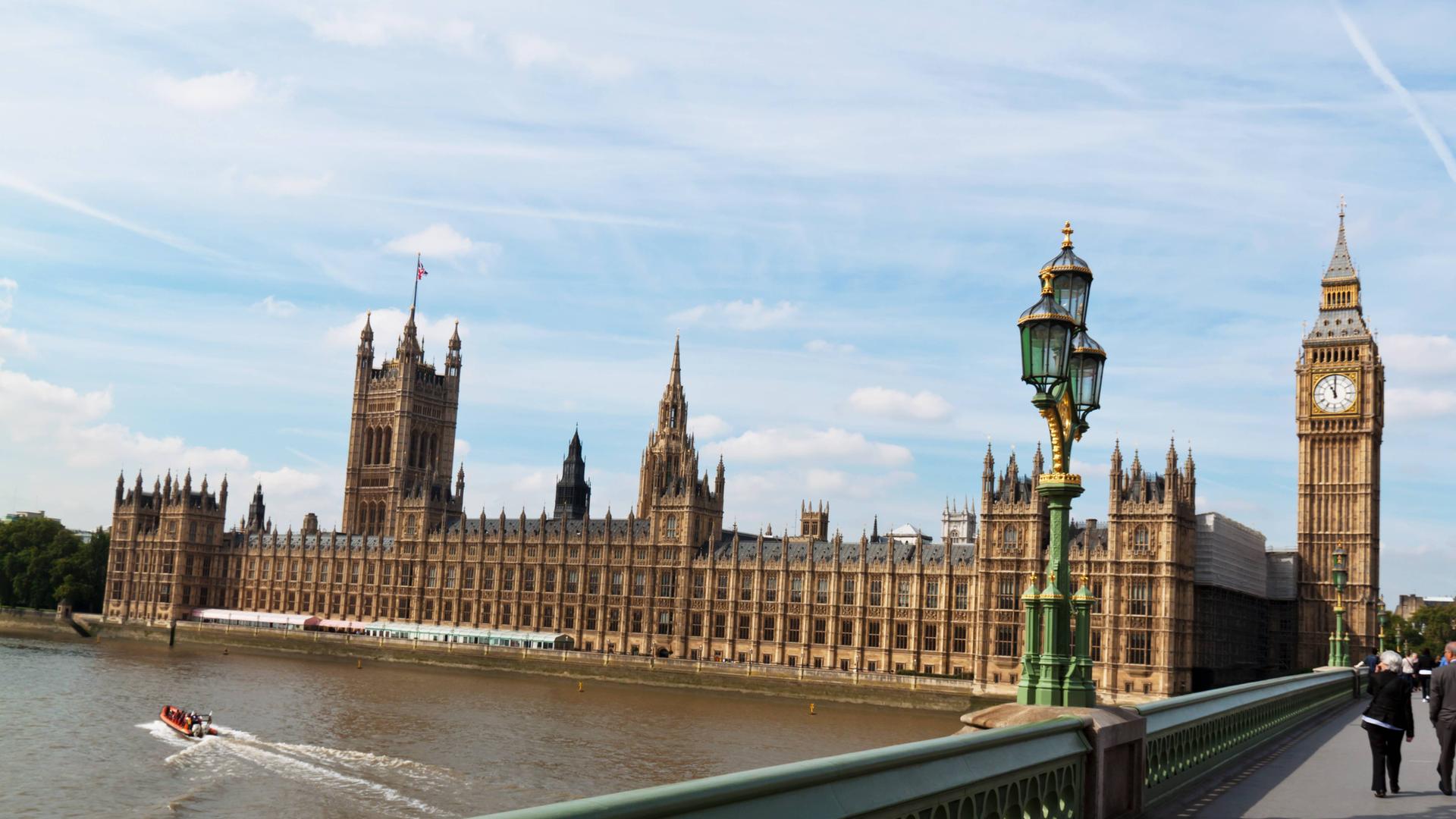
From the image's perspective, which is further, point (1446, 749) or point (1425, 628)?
point (1425, 628)

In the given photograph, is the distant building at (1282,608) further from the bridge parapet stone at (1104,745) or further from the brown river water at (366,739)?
the bridge parapet stone at (1104,745)

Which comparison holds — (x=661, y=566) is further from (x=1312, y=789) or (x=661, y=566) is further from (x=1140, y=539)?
(x=1312, y=789)

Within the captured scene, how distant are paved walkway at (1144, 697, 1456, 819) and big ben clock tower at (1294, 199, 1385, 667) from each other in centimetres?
8623

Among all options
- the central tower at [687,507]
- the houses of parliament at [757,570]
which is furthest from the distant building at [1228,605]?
the central tower at [687,507]

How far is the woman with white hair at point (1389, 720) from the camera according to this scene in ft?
57.0

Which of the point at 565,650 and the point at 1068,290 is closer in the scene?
the point at 1068,290

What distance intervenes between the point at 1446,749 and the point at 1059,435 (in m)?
7.32

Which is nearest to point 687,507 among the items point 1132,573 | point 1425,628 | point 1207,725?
point 1132,573

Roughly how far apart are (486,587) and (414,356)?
4746 cm

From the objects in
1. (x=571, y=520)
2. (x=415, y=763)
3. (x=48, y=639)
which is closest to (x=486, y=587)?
(x=571, y=520)

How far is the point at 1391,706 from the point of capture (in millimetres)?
17625

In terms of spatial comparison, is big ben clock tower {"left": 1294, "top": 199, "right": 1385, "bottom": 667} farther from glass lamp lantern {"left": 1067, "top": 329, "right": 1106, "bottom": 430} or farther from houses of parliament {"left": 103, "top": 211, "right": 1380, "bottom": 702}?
glass lamp lantern {"left": 1067, "top": 329, "right": 1106, "bottom": 430}

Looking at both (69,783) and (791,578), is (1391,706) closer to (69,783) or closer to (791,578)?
(69,783)

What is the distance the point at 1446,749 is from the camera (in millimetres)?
17453
